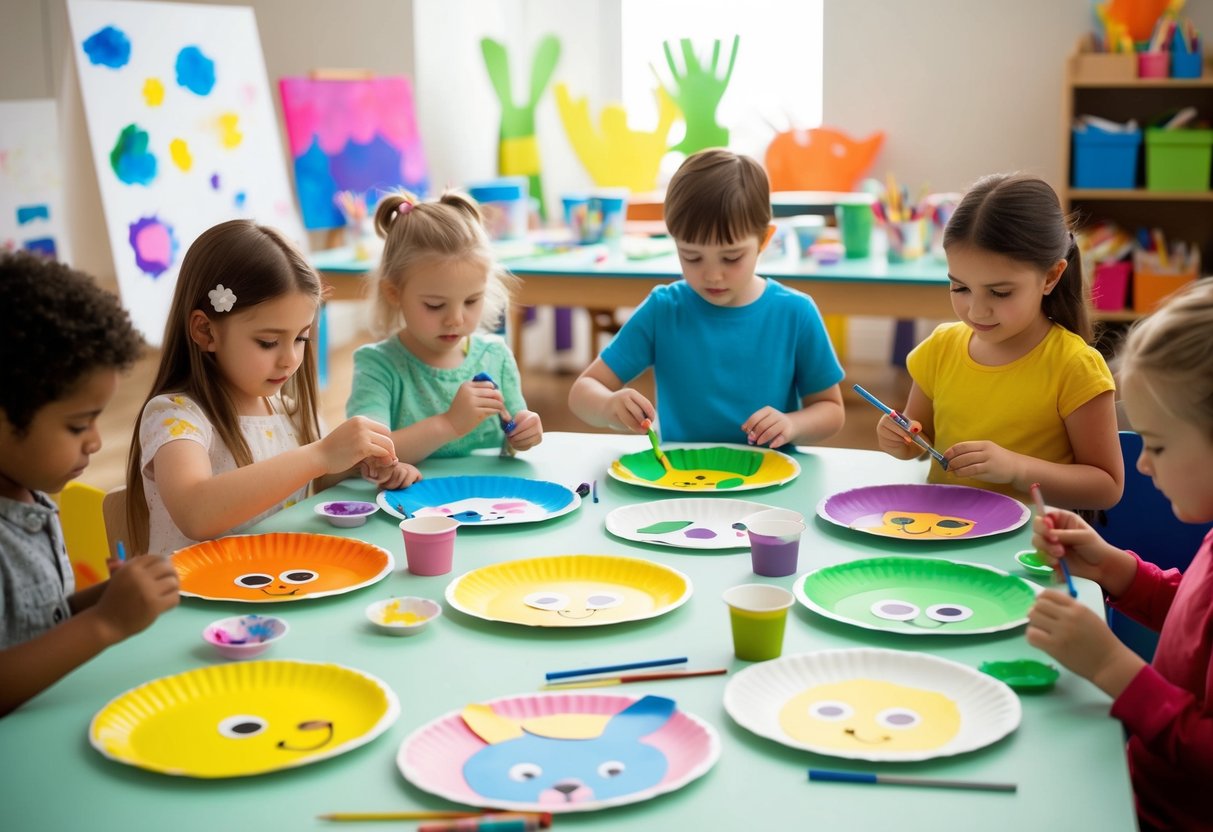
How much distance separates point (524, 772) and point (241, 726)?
0.25m

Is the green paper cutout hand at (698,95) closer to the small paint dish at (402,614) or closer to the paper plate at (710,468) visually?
the paper plate at (710,468)

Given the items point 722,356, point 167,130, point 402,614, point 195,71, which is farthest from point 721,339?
point 195,71

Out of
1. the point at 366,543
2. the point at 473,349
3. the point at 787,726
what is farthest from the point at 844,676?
the point at 473,349

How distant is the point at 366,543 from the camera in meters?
1.44

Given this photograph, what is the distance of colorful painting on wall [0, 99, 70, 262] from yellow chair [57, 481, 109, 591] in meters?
2.47

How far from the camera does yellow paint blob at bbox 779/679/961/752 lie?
0.97 meters

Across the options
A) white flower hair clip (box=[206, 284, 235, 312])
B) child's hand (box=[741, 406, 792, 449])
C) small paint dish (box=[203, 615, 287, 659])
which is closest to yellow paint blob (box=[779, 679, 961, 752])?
small paint dish (box=[203, 615, 287, 659])

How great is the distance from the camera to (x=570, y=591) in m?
1.33

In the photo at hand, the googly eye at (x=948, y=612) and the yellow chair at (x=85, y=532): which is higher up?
the googly eye at (x=948, y=612)

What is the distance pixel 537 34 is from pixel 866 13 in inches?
63.7

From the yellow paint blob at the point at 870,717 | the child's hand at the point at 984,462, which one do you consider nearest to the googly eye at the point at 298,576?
the yellow paint blob at the point at 870,717

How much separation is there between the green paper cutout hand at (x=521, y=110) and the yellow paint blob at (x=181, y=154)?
6.15 ft

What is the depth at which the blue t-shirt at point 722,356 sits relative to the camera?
2088 millimetres

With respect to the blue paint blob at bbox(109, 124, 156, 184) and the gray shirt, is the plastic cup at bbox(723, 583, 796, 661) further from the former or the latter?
the blue paint blob at bbox(109, 124, 156, 184)
